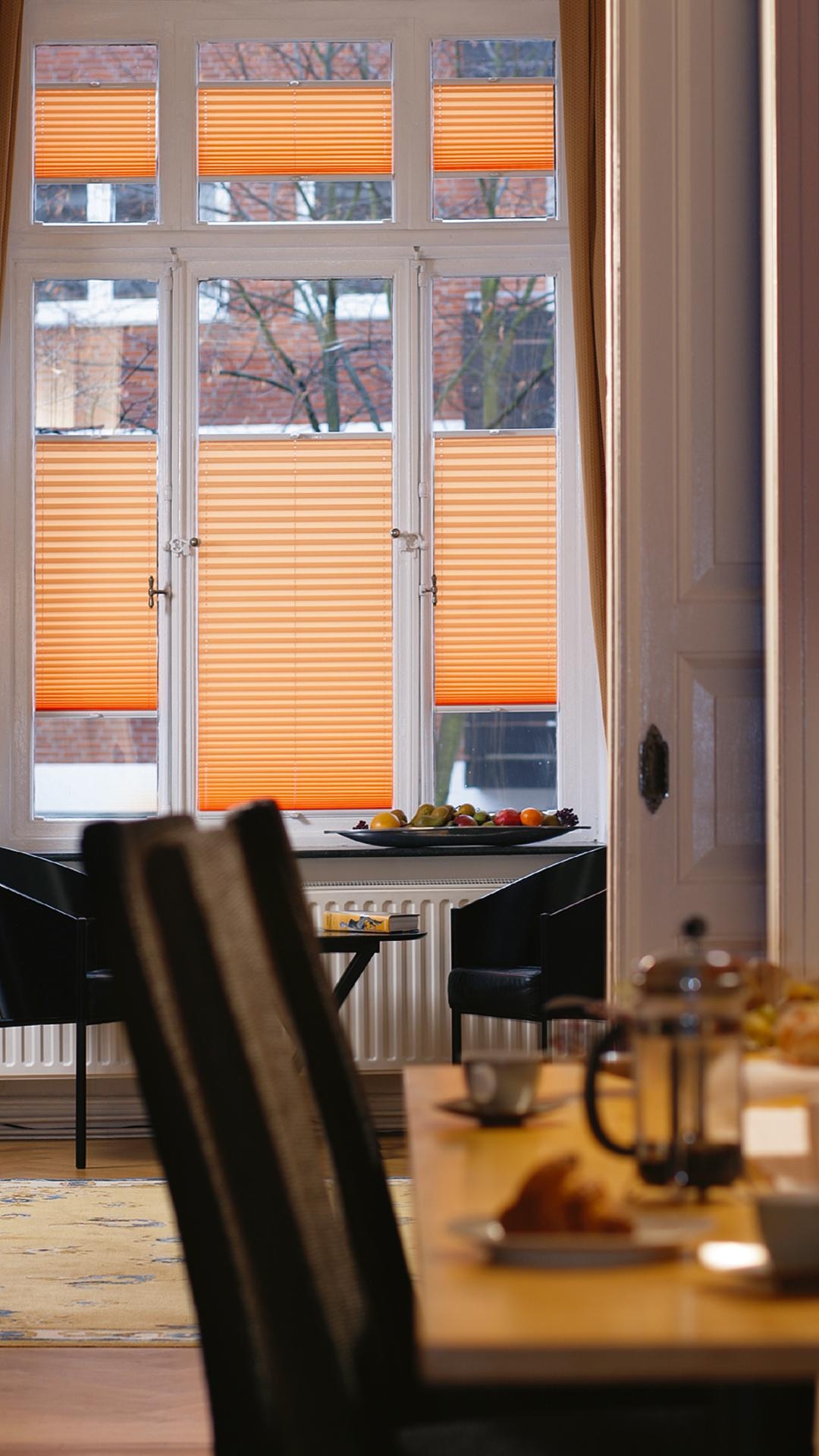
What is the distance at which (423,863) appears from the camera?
4.82m

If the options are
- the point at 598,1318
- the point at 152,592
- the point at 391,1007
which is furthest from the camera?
the point at 152,592

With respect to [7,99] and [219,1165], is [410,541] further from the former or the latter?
[219,1165]

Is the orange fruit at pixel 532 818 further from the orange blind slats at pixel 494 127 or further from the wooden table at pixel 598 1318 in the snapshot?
the wooden table at pixel 598 1318

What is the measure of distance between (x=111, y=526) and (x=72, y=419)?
37cm

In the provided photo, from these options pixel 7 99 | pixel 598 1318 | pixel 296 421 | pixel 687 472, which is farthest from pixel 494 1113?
pixel 7 99

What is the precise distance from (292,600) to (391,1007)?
1.31 m

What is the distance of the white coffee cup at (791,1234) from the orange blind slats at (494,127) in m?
4.69

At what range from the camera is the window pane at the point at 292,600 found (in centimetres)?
500

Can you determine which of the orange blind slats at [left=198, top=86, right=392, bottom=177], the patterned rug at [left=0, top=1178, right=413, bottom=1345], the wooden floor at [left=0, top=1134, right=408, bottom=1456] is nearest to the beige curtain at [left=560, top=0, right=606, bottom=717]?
the orange blind slats at [left=198, top=86, right=392, bottom=177]

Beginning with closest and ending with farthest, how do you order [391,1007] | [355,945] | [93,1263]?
[93,1263] → [355,945] → [391,1007]

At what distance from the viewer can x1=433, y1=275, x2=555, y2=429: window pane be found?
5070 millimetres

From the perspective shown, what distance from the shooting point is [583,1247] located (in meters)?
0.91

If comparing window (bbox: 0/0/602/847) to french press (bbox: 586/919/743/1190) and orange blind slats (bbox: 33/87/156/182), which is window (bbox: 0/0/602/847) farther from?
french press (bbox: 586/919/743/1190)

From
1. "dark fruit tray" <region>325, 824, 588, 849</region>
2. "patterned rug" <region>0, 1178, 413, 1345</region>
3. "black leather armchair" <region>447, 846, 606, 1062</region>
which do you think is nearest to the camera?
"patterned rug" <region>0, 1178, 413, 1345</region>
